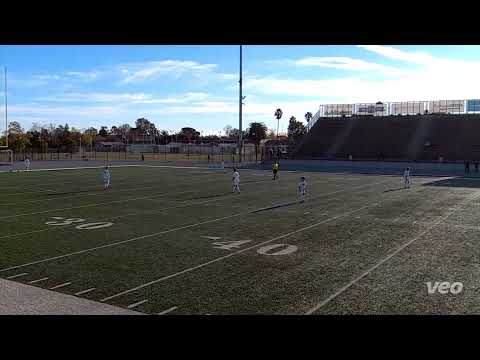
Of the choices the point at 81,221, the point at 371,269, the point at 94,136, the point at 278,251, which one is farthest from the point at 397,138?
the point at 94,136

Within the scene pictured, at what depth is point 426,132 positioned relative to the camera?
60844 mm

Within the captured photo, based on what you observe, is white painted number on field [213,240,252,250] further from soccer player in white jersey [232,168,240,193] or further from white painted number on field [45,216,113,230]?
soccer player in white jersey [232,168,240,193]

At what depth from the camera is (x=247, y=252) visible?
37.8 ft

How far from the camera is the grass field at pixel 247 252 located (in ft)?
26.5

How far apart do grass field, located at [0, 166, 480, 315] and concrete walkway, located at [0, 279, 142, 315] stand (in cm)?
29

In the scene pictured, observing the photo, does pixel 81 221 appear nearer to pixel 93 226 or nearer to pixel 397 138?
pixel 93 226

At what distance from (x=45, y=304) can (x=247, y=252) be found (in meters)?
5.05

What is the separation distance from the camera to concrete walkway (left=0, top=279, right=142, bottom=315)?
24.1 feet

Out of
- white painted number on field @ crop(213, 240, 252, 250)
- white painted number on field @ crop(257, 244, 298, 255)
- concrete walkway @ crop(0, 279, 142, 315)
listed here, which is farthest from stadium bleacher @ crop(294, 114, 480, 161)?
concrete walkway @ crop(0, 279, 142, 315)
